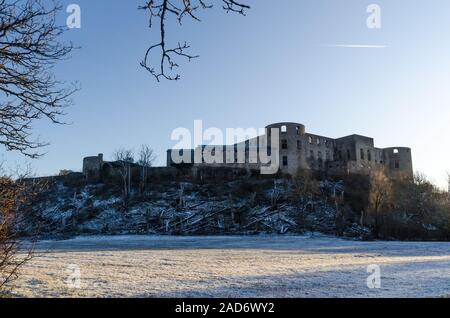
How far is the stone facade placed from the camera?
7856 centimetres

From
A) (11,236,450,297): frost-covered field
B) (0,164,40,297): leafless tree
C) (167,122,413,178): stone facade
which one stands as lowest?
(11,236,450,297): frost-covered field

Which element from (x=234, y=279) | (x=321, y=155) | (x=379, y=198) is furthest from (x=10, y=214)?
(x=321, y=155)

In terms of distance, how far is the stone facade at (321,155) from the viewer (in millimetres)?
78562

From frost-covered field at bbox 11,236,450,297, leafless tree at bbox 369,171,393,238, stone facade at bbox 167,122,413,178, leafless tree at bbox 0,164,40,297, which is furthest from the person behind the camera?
stone facade at bbox 167,122,413,178

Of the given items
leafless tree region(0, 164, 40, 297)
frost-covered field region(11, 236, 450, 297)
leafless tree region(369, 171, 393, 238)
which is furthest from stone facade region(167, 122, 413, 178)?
leafless tree region(0, 164, 40, 297)

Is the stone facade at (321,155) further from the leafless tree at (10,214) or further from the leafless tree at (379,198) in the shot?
the leafless tree at (10,214)

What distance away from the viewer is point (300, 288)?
49.1 ft

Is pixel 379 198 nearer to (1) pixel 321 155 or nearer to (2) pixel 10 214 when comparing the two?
(1) pixel 321 155

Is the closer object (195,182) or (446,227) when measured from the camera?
(446,227)

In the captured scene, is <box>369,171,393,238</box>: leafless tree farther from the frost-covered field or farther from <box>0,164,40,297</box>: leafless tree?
<box>0,164,40,297</box>: leafless tree
